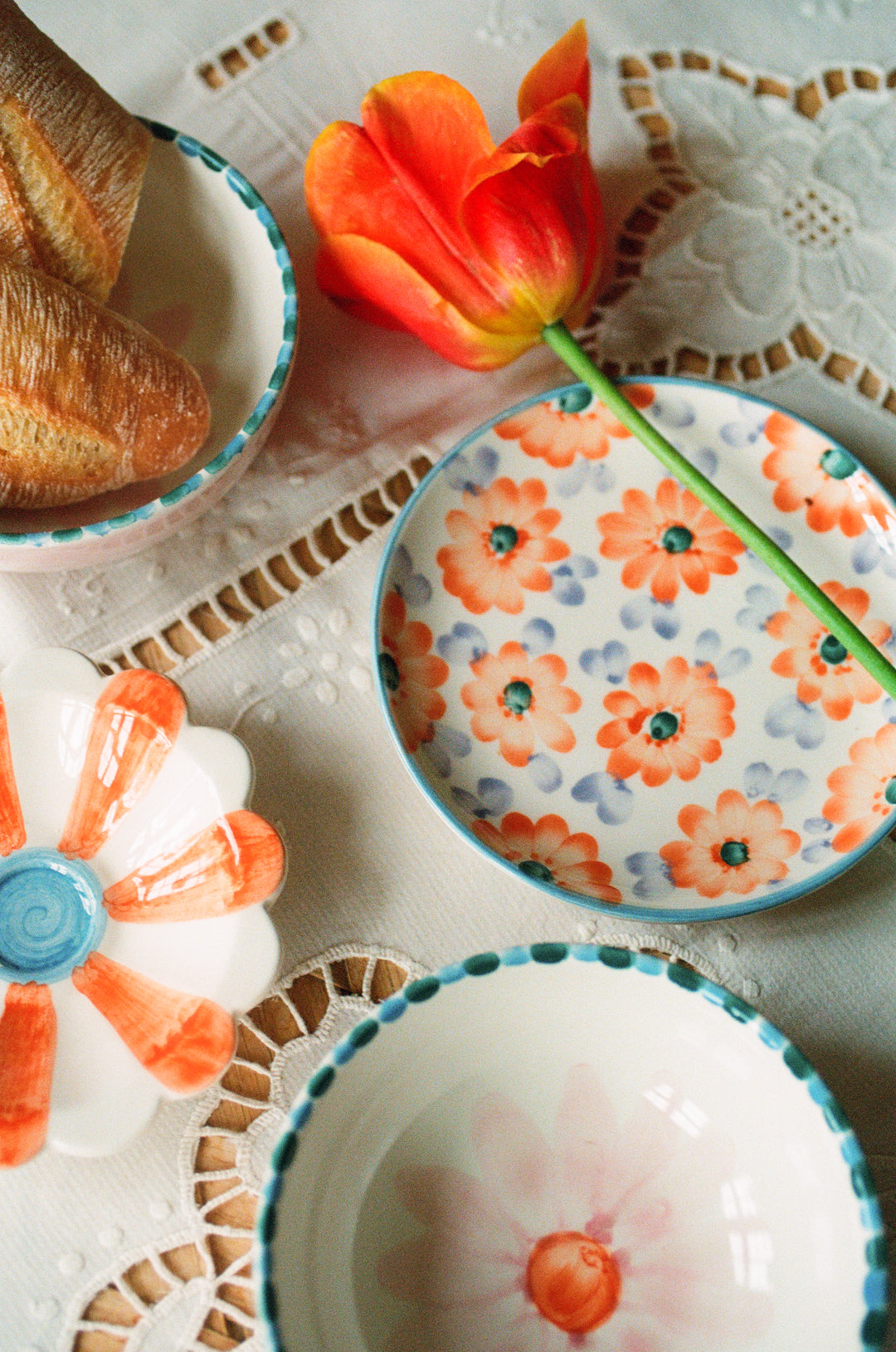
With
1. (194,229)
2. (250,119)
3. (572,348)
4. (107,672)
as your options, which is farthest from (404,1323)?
(250,119)

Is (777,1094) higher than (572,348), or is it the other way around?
(572,348)

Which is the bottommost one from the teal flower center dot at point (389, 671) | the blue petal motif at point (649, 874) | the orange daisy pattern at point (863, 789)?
the orange daisy pattern at point (863, 789)

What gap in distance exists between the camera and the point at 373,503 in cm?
58

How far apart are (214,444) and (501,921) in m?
0.29

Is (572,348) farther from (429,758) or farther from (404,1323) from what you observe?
(404,1323)

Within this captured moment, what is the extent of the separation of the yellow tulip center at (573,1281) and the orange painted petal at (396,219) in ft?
1.40

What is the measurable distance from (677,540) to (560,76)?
24cm

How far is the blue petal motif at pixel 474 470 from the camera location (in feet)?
1.80

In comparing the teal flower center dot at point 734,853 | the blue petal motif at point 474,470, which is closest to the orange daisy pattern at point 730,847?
the teal flower center dot at point 734,853

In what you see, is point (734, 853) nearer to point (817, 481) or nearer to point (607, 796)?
point (607, 796)

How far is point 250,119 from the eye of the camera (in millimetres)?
642

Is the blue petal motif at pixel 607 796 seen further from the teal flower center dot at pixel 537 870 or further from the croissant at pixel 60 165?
the croissant at pixel 60 165

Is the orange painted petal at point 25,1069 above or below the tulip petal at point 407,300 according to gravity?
below

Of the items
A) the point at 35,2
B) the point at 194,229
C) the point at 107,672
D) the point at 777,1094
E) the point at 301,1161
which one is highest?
the point at 35,2
